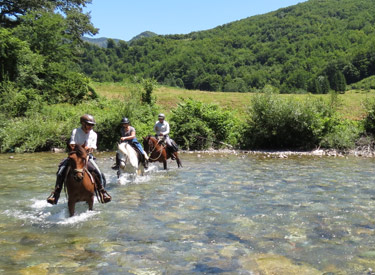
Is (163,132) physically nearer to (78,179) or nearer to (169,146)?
(169,146)

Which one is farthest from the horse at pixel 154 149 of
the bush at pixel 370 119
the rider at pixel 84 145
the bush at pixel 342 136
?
the bush at pixel 370 119

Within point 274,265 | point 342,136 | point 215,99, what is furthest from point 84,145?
point 215,99

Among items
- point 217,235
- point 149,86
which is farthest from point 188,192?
point 149,86

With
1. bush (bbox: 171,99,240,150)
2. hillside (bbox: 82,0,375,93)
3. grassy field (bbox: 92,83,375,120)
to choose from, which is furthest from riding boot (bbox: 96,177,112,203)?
hillside (bbox: 82,0,375,93)

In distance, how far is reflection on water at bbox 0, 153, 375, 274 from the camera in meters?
5.91

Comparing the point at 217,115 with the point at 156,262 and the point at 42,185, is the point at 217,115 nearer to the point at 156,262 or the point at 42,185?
the point at 42,185

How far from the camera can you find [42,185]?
12547 mm

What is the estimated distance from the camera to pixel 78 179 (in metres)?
7.52

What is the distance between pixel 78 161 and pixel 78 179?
1.27 feet

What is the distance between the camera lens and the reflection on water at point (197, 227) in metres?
5.91

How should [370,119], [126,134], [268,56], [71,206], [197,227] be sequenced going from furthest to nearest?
[268,56] < [370,119] < [126,134] < [71,206] < [197,227]

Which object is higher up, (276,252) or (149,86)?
(149,86)

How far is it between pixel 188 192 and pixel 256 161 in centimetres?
929

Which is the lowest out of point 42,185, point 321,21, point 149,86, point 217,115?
point 42,185
